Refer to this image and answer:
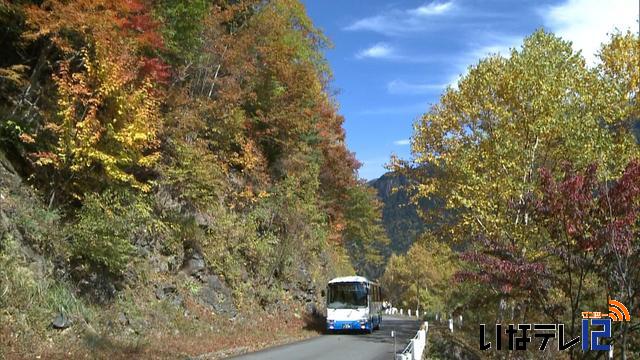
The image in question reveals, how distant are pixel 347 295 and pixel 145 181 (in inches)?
485

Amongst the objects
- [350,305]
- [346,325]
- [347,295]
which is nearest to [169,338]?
[346,325]

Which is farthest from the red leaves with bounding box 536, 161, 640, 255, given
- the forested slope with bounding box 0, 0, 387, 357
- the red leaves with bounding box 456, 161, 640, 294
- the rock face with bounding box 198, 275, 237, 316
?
the rock face with bounding box 198, 275, 237, 316

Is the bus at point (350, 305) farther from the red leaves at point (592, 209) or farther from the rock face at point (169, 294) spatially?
the red leaves at point (592, 209)

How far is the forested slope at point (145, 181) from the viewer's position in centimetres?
1336

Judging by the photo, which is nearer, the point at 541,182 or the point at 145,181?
the point at 541,182

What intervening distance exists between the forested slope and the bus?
2181 millimetres

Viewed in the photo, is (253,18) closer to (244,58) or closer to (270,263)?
(244,58)

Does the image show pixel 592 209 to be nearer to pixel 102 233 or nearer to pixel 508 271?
pixel 508 271

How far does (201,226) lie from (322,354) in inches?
321

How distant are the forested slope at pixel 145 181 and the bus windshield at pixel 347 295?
7.40 feet

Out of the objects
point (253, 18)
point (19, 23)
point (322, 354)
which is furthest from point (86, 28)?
point (253, 18)

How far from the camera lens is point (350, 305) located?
26750 millimetres

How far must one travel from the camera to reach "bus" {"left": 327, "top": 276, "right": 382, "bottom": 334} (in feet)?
86.5

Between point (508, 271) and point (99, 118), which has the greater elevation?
point (99, 118)
